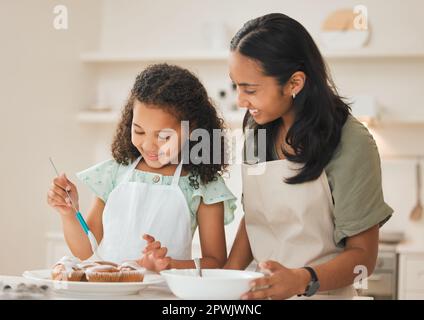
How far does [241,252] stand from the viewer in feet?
5.01

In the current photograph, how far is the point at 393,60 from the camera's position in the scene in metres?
3.54

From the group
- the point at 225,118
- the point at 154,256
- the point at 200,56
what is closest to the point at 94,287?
the point at 154,256

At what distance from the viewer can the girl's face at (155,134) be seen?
4.82 feet

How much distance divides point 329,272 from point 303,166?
25 centimetres

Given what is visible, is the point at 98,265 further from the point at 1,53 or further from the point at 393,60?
the point at 393,60

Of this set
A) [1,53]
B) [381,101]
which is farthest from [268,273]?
[381,101]

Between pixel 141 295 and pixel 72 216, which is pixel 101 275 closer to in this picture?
pixel 141 295

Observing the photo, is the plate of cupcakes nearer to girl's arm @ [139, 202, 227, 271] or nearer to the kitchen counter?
the kitchen counter

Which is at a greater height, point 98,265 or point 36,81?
point 36,81

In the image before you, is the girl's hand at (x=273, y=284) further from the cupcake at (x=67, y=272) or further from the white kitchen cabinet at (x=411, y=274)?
the white kitchen cabinet at (x=411, y=274)

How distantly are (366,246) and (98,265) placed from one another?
512mm

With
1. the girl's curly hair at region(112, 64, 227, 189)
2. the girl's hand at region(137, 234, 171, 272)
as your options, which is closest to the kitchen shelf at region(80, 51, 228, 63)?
the girl's curly hair at region(112, 64, 227, 189)

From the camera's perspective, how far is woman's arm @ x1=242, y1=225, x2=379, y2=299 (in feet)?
3.53
